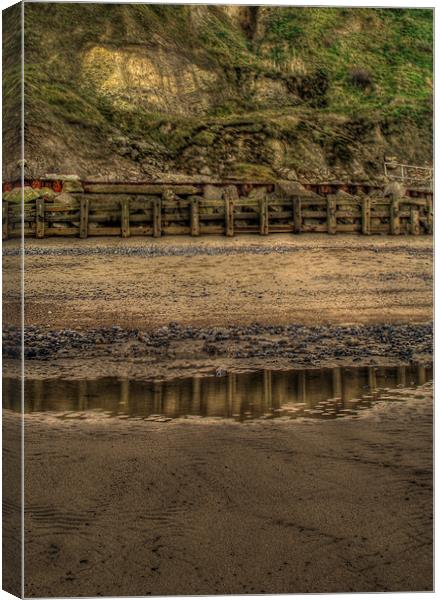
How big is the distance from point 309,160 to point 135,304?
1.77 meters

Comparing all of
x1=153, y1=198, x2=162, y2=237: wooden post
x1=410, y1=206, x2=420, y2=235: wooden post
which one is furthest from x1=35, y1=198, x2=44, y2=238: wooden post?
x1=410, y1=206, x2=420, y2=235: wooden post

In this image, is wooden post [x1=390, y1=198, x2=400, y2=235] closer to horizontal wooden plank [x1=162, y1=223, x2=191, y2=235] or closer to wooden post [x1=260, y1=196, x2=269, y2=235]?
wooden post [x1=260, y1=196, x2=269, y2=235]

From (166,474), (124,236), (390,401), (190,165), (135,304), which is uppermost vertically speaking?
(190,165)

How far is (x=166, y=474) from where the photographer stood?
6.12 meters

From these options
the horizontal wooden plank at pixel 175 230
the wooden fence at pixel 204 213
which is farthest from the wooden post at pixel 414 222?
the horizontal wooden plank at pixel 175 230

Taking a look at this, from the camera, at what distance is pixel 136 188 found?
6449 millimetres

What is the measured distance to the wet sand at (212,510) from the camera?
6.01m

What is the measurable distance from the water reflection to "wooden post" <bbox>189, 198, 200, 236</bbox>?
1.14 meters

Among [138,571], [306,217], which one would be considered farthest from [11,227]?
[138,571]

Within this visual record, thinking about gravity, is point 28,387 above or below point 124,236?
below

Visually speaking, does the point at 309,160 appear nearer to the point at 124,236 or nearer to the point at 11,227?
the point at 124,236

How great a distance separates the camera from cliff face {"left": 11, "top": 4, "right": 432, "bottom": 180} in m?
6.32

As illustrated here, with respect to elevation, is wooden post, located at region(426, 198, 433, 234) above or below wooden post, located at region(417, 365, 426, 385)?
above

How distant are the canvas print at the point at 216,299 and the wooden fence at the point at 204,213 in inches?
0.7
